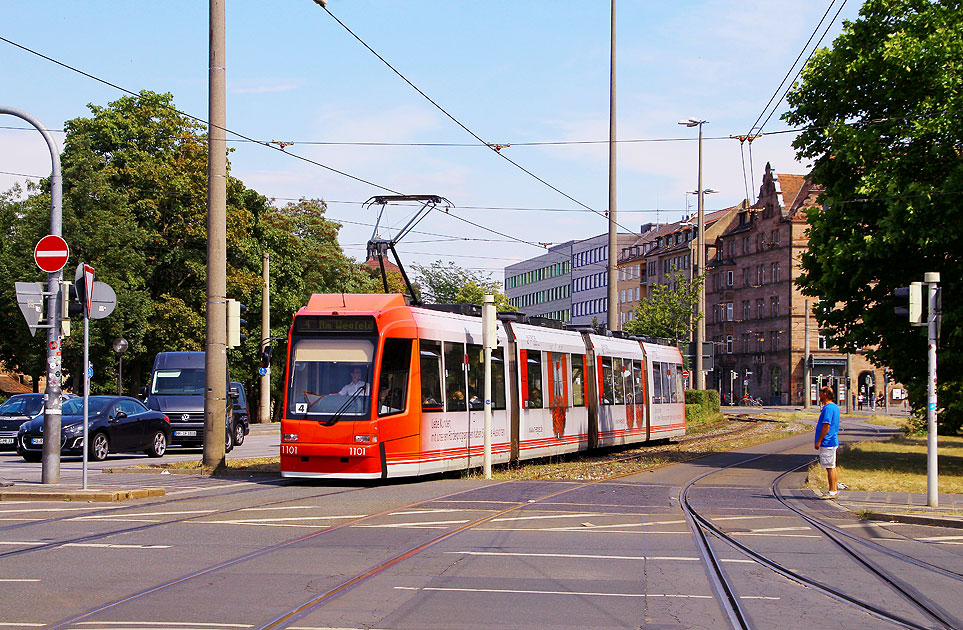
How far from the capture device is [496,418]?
2150 centimetres

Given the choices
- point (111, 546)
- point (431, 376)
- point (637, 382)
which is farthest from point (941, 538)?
point (637, 382)

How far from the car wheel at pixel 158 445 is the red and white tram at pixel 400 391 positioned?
384 inches

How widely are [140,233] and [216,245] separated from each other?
A: 2993cm

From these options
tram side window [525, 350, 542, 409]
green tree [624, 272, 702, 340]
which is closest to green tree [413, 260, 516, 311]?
green tree [624, 272, 702, 340]

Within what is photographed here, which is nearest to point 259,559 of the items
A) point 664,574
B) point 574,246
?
point 664,574

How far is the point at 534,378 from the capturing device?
23.5 metres

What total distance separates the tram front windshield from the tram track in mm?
5729

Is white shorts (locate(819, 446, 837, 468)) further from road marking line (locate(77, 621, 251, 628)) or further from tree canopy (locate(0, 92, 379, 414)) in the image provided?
tree canopy (locate(0, 92, 379, 414))

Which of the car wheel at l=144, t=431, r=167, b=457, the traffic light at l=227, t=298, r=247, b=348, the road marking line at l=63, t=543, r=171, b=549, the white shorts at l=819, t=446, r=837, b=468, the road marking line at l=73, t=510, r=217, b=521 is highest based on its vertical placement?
the traffic light at l=227, t=298, r=247, b=348

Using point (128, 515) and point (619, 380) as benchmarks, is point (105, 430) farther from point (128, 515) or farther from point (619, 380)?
point (128, 515)

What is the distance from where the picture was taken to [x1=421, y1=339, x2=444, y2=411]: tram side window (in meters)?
18.9

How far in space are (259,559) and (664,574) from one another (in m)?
3.55

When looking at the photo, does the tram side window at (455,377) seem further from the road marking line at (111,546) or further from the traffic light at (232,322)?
the road marking line at (111,546)

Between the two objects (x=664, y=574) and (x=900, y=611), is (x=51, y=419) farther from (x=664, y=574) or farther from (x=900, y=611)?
(x=900, y=611)
